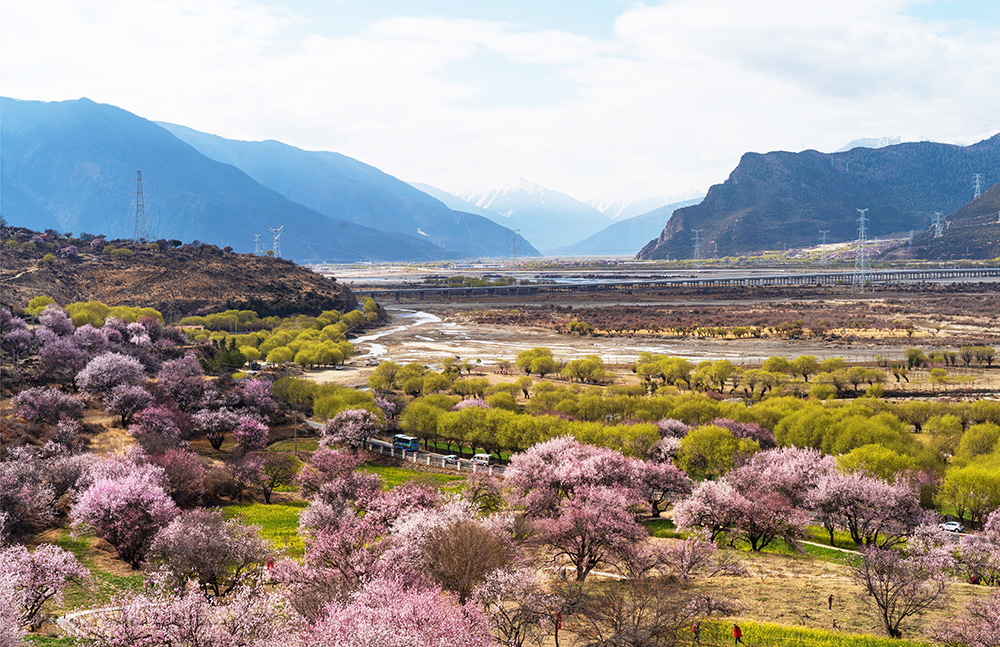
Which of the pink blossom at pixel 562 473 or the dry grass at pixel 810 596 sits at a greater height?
the pink blossom at pixel 562 473

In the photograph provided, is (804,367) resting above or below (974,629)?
below

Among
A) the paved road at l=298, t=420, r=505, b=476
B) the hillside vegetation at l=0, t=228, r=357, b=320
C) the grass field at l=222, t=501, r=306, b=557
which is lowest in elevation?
the paved road at l=298, t=420, r=505, b=476

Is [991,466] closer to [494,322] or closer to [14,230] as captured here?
[494,322]

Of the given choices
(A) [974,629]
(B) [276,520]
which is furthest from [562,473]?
(A) [974,629]

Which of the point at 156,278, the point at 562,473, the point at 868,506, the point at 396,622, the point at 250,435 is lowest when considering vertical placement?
the point at 250,435

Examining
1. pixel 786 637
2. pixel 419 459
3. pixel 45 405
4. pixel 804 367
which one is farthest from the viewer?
pixel 804 367

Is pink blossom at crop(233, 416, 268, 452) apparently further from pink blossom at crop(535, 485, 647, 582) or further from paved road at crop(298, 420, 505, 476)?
pink blossom at crop(535, 485, 647, 582)

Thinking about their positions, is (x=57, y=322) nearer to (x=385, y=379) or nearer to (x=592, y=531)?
(x=385, y=379)

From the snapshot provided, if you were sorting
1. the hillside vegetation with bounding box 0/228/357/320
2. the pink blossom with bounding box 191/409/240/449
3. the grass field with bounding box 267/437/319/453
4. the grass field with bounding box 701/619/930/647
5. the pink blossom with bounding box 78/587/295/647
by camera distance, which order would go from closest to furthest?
1. the pink blossom with bounding box 78/587/295/647
2. the grass field with bounding box 701/619/930/647
3. the pink blossom with bounding box 191/409/240/449
4. the grass field with bounding box 267/437/319/453
5. the hillside vegetation with bounding box 0/228/357/320

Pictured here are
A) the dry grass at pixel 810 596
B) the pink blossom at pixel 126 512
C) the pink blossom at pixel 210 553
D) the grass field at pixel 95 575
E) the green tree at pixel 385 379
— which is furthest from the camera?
the green tree at pixel 385 379

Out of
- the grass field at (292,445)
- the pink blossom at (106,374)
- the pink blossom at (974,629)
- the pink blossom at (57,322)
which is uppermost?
the pink blossom at (57,322)

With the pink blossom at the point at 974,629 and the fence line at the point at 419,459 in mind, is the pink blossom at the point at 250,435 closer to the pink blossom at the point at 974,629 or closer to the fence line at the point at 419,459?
the fence line at the point at 419,459

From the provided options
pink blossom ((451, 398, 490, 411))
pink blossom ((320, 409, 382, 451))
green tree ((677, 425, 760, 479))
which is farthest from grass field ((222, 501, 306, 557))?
green tree ((677, 425, 760, 479))

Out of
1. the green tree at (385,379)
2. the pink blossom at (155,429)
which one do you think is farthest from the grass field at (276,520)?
the green tree at (385,379)
